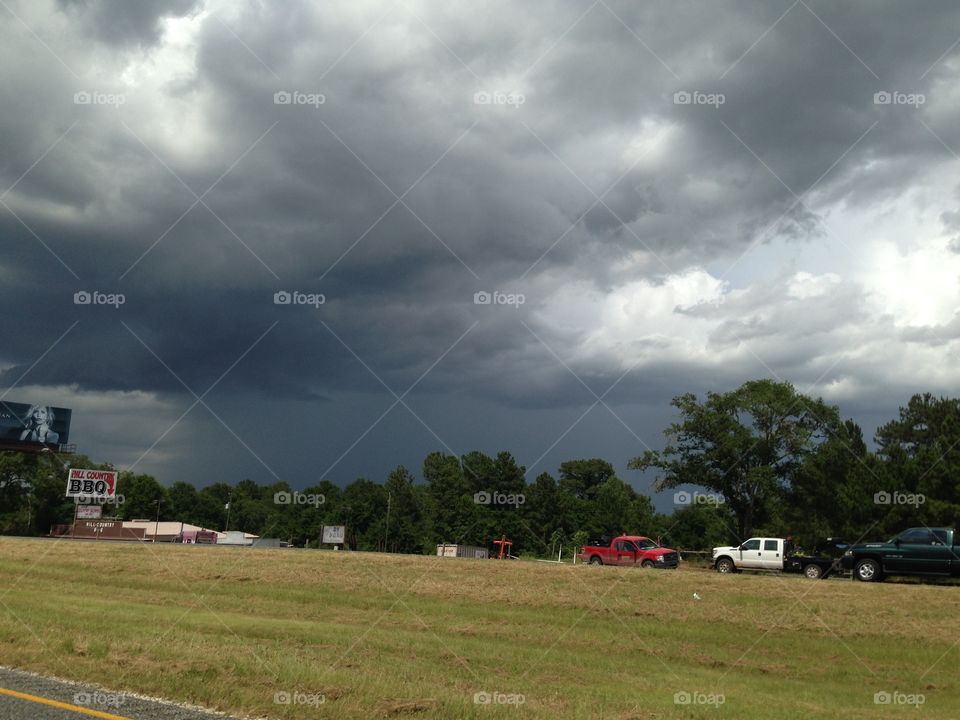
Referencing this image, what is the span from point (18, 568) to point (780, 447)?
6491 centimetres

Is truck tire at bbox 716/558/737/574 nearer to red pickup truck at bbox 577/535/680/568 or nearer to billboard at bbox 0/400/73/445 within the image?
red pickup truck at bbox 577/535/680/568

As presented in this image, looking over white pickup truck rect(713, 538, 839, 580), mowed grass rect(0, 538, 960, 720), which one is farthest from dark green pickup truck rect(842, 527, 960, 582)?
white pickup truck rect(713, 538, 839, 580)

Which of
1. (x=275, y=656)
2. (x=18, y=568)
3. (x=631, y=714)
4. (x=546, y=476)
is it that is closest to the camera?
(x=631, y=714)

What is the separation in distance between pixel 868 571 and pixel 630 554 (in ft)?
44.7

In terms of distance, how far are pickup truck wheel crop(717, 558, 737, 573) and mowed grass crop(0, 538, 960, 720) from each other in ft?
25.1

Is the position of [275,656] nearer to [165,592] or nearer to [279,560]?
[165,592]

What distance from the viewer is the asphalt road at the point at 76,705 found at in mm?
9898

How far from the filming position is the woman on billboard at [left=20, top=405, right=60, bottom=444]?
119750 mm

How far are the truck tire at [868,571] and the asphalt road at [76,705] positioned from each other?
1137 inches

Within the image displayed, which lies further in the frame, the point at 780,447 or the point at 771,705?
the point at 780,447

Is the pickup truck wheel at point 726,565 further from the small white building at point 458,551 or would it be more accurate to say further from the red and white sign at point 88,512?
the red and white sign at point 88,512

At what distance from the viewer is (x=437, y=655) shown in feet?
66.7

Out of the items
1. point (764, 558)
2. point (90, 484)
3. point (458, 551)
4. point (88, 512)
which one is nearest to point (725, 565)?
point (764, 558)

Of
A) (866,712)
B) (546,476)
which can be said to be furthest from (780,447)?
(866,712)
